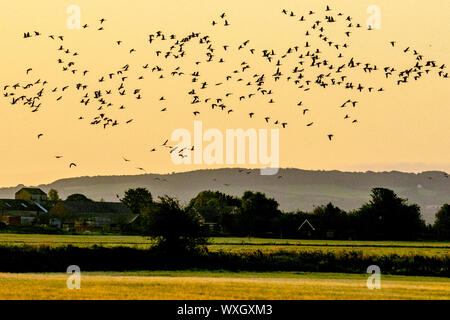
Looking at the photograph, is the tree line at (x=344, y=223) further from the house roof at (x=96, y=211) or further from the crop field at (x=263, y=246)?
the crop field at (x=263, y=246)

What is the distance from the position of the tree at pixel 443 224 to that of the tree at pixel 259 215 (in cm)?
2720

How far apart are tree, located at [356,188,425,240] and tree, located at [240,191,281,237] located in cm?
1429

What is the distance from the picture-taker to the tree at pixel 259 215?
140m

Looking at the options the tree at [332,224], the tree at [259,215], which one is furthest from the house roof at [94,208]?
the tree at [332,224]

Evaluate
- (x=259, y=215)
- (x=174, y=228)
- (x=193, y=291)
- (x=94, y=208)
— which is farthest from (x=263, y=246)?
(x=94, y=208)

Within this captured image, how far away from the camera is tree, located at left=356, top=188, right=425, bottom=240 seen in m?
140

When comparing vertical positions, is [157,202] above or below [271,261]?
above

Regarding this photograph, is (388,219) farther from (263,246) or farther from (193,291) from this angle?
(193,291)

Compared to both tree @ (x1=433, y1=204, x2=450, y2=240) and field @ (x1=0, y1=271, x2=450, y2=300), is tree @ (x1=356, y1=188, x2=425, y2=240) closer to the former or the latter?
tree @ (x1=433, y1=204, x2=450, y2=240)

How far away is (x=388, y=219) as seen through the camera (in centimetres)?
14538

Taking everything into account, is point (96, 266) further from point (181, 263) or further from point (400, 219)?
point (400, 219)

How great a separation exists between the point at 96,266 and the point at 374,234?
7964cm
